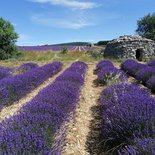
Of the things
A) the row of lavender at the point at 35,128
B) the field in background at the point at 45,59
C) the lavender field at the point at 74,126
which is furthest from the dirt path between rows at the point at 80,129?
the field in background at the point at 45,59

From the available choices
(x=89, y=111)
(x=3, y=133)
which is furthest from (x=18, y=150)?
(x=89, y=111)

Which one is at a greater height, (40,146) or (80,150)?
(40,146)

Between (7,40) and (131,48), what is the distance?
905 centimetres

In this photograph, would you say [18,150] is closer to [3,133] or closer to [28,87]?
[3,133]

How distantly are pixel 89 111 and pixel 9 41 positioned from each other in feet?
62.0

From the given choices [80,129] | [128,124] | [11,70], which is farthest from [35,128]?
[11,70]

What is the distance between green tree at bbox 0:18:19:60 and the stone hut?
716 cm

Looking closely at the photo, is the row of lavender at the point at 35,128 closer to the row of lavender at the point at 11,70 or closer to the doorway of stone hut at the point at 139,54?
the row of lavender at the point at 11,70

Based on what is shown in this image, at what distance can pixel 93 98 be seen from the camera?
7699 millimetres

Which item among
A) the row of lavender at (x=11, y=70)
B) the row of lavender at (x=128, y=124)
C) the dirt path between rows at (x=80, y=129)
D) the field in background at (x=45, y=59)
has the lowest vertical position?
the field in background at (x=45, y=59)

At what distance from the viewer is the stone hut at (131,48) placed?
2153 cm

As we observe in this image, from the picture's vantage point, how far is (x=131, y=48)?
2172cm

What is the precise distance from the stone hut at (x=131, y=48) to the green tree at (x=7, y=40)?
23.5 ft

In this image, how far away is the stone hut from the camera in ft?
70.6
